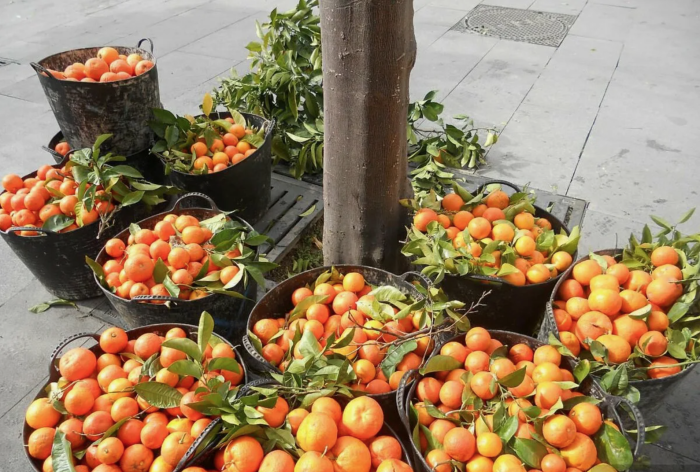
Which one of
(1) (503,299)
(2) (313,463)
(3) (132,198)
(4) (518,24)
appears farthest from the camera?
(4) (518,24)

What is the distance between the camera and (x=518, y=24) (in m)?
6.70

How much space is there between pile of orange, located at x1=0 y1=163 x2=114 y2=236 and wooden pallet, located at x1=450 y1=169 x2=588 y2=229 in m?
2.31

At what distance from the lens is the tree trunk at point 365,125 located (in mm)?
1883

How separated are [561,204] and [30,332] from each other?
3.35 metres

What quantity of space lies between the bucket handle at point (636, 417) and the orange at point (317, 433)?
90cm

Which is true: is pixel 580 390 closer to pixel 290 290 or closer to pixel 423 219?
pixel 423 219

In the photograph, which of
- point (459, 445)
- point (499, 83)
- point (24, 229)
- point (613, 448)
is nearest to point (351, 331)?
point (459, 445)

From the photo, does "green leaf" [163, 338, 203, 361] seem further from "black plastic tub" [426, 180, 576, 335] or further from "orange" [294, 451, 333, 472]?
"black plastic tub" [426, 180, 576, 335]

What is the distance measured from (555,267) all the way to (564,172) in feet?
6.20

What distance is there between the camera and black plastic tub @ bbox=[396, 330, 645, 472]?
152 centimetres

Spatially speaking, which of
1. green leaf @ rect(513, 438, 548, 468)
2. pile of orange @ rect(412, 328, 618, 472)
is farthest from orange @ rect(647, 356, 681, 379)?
green leaf @ rect(513, 438, 548, 468)

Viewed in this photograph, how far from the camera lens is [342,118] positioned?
6.91 ft

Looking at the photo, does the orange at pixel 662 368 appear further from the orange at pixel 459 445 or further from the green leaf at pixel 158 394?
the green leaf at pixel 158 394

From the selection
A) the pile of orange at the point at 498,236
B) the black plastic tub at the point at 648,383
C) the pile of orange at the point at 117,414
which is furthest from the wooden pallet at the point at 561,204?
the pile of orange at the point at 117,414
